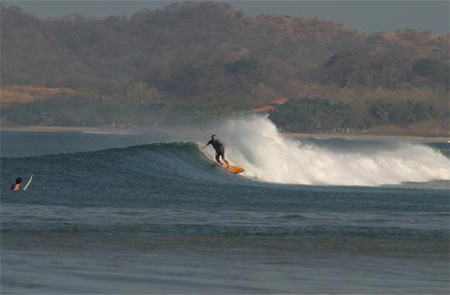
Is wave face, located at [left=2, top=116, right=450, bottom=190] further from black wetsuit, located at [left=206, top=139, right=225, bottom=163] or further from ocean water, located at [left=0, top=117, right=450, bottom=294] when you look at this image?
black wetsuit, located at [left=206, top=139, right=225, bottom=163]

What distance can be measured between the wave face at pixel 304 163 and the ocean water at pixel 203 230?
0.30m

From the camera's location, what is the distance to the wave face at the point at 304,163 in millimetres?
42312

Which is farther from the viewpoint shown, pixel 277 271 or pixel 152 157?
pixel 152 157

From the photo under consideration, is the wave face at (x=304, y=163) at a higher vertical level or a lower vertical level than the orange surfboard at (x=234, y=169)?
higher

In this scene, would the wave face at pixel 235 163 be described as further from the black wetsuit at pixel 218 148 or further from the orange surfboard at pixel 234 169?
the black wetsuit at pixel 218 148

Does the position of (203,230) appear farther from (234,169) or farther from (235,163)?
(235,163)

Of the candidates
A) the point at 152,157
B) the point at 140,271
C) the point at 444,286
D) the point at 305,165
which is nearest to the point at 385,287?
the point at 444,286

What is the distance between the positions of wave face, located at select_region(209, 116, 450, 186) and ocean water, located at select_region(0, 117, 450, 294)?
0.97 feet

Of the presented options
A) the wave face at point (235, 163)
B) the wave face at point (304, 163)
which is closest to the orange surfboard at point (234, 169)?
the wave face at point (235, 163)

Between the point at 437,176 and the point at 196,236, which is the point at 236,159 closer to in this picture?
the point at 437,176

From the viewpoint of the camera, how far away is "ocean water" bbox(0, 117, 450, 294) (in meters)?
16.8

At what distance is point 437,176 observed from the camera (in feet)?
165

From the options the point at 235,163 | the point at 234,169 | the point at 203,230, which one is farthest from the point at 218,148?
the point at 203,230

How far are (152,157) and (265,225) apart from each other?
1671 centimetres
